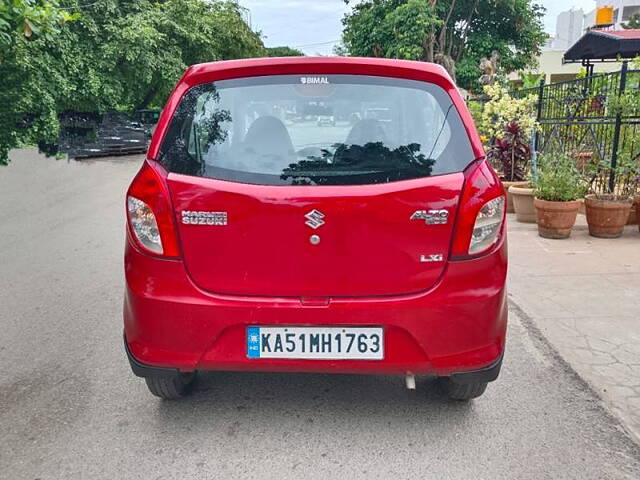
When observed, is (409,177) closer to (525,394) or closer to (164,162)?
(164,162)

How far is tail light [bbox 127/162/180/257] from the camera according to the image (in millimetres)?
2520

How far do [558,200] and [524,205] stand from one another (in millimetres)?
1102

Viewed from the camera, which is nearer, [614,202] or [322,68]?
[322,68]

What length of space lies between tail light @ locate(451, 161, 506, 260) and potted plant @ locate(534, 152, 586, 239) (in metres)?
4.70

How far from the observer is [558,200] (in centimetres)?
700

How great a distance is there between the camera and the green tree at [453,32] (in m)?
22.6

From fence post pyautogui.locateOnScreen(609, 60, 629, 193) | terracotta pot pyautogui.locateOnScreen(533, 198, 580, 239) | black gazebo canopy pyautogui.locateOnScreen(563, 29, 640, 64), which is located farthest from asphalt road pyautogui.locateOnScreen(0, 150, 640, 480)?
black gazebo canopy pyautogui.locateOnScreen(563, 29, 640, 64)

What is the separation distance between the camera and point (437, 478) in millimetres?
2455

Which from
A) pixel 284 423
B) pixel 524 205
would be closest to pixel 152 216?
pixel 284 423

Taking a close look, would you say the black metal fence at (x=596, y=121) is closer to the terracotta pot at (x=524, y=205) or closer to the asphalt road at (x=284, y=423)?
the terracotta pot at (x=524, y=205)

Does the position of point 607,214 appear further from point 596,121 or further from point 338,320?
A: point 338,320

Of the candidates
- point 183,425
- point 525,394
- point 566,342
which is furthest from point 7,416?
point 566,342

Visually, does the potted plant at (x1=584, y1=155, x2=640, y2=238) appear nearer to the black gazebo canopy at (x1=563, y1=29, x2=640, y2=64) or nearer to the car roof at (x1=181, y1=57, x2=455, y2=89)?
the car roof at (x1=181, y1=57, x2=455, y2=89)

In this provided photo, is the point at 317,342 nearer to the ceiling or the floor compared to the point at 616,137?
nearer to the floor
